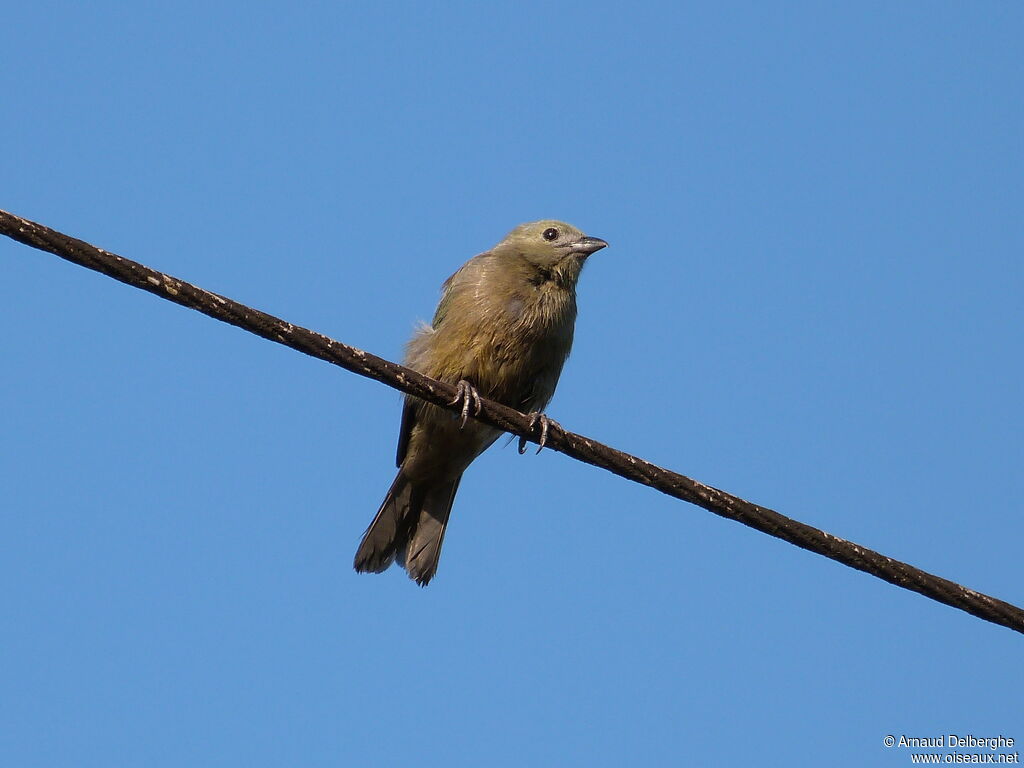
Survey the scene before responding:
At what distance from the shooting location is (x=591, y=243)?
25.6 ft

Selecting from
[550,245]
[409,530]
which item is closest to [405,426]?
[409,530]

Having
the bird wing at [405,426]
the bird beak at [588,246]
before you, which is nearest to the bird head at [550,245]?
the bird beak at [588,246]

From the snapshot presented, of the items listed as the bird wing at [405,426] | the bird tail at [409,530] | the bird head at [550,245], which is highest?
the bird head at [550,245]

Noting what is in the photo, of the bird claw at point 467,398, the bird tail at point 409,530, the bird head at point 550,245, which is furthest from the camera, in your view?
the bird tail at point 409,530

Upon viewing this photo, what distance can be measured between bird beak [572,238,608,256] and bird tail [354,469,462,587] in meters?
1.65

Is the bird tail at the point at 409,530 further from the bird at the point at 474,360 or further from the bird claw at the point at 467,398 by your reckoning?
the bird claw at the point at 467,398

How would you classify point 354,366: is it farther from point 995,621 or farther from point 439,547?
point 439,547

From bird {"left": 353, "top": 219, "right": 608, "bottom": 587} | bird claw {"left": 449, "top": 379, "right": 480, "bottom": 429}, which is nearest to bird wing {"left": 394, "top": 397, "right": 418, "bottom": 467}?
bird {"left": 353, "top": 219, "right": 608, "bottom": 587}

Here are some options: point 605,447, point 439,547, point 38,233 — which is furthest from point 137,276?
point 439,547

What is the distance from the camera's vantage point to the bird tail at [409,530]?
7.94 meters

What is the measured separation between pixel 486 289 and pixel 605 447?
8.46 feet

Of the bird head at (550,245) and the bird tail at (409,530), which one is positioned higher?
the bird head at (550,245)

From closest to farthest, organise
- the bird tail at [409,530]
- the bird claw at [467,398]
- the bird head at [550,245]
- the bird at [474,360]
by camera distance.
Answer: the bird claw at [467,398]
the bird at [474,360]
the bird head at [550,245]
the bird tail at [409,530]

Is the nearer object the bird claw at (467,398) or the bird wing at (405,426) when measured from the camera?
the bird claw at (467,398)
